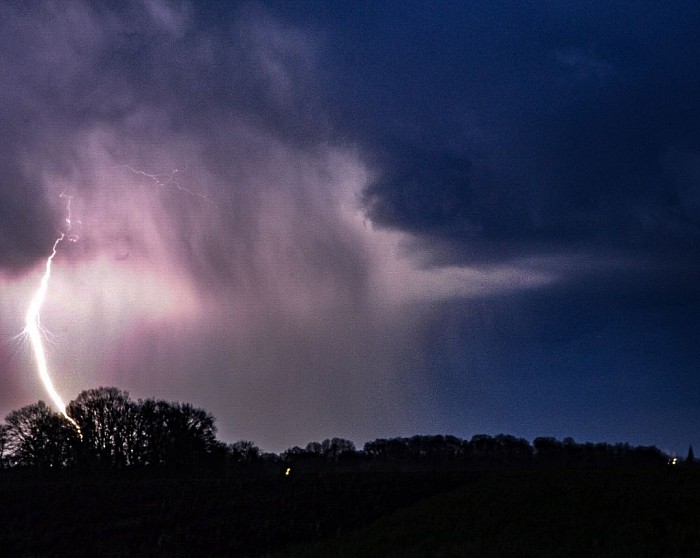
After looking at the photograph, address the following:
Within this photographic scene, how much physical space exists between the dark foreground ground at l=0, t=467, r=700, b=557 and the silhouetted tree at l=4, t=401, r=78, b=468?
96.6 ft

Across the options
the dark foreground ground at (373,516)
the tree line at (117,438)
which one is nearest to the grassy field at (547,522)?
the dark foreground ground at (373,516)

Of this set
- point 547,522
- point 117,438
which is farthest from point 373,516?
point 117,438

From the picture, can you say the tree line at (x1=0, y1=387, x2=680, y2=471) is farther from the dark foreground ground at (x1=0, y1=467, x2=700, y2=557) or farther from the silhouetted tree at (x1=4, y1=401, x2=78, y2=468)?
the dark foreground ground at (x1=0, y1=467, x2=700, y2=557)

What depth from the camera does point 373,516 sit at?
35.3 meters

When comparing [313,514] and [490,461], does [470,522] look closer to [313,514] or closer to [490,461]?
[313,514]

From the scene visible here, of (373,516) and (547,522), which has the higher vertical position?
(373,516)

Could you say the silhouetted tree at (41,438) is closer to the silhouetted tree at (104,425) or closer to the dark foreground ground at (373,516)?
the silhouetted tree at (104,425)

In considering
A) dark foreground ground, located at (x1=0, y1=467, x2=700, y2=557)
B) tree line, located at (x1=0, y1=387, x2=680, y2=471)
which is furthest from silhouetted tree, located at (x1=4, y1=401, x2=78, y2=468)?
dark foreground ground, located at (x1=0, y1=467, x2=700, y2=557)

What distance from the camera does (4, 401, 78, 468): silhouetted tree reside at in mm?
77062

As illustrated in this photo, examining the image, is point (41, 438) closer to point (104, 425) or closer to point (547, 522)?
point (104, 425)

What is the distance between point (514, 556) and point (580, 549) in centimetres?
221

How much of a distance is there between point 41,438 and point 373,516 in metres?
52.5

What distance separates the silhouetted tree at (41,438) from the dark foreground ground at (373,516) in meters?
29.4

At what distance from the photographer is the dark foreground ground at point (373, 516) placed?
2669 centimetres
